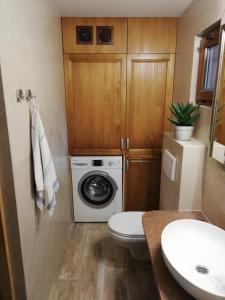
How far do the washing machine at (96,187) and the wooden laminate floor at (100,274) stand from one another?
32 centimetres

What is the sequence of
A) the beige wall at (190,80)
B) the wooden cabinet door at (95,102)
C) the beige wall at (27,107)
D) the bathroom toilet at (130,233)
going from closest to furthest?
the beige wall at (27,107) → the beige wall at (190,80) → the bathroom toilet at (130,233) → the wooden cabinet door at (95,102)

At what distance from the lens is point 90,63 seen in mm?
2381

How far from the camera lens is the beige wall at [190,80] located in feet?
4.69

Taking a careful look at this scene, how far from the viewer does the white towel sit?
1.36 metres

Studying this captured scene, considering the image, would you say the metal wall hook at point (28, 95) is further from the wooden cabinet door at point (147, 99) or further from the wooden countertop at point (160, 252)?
the wooden cabinet door at point (147, 99)

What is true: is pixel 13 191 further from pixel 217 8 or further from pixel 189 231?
pixel 217 8

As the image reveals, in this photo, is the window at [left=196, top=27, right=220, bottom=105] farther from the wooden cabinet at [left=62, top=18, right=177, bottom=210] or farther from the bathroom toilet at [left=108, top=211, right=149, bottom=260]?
the bathroom toilet at [left=108, top=211, right=149, bottom=260]

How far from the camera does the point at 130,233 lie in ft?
6.27

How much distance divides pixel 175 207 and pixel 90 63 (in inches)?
67.7

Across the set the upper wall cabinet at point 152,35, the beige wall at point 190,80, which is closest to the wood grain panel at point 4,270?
the beige wall at point 190,80

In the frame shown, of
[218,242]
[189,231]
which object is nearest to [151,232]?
[189,231]

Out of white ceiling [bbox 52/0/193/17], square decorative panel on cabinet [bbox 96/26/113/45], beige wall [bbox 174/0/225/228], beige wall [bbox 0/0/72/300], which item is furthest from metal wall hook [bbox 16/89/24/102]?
square decorative panel on cabinet [bbox 96/26/113/45]

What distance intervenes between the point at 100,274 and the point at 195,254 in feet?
4.04

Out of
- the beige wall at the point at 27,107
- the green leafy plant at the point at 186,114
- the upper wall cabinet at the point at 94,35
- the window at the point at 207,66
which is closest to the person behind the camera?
the beige wall at the point at 27,107
